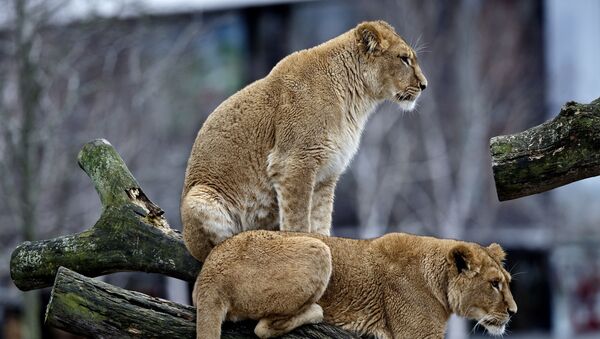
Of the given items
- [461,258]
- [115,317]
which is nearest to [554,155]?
[461,258]

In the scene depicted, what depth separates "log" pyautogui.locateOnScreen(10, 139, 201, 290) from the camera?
27.0 feet

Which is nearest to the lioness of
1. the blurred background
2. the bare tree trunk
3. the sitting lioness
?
the sitting lioness

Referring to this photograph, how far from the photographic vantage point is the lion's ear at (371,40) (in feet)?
29.3

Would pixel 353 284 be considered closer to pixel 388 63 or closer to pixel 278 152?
pixel 278 152

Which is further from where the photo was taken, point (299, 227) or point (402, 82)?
point (402, 82)

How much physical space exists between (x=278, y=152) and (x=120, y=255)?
135cm

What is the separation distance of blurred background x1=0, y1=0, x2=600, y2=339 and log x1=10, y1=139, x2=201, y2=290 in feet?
28.8

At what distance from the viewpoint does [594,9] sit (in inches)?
1065

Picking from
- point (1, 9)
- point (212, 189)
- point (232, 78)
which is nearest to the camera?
point (212, 189)

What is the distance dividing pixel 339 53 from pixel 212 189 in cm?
156

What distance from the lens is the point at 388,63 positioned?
8.94 metres

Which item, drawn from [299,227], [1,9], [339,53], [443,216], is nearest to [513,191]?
[299,227]

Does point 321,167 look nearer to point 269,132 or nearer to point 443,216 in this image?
point 269,132

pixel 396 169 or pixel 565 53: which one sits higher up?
pixel 565 53
